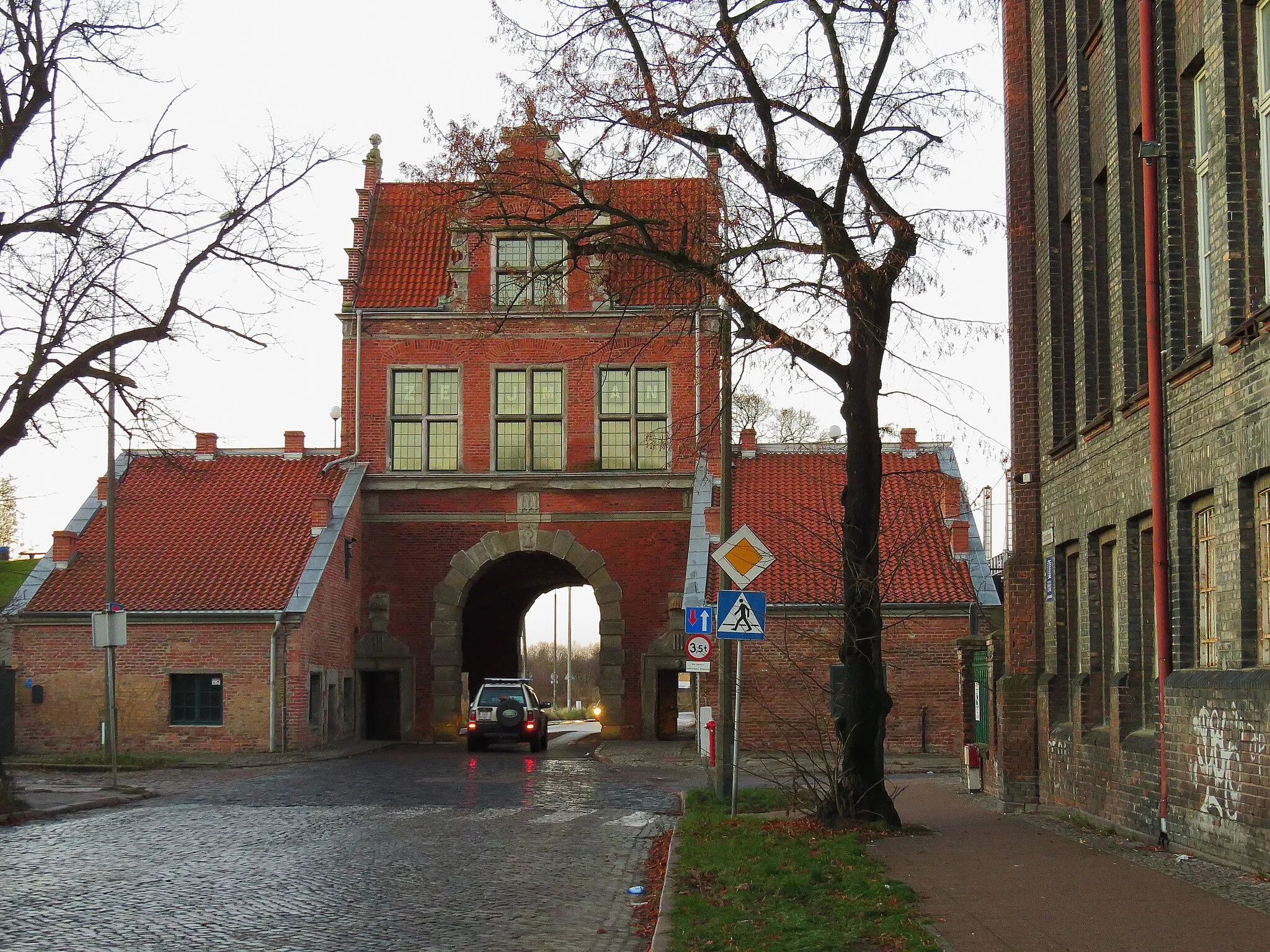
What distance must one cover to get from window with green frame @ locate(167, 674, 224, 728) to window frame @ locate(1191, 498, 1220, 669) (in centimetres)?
2558

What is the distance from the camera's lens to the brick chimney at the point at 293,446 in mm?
42906

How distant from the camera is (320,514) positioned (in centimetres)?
3828

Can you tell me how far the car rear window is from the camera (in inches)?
1458

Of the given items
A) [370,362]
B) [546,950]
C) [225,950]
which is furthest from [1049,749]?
[370,362]

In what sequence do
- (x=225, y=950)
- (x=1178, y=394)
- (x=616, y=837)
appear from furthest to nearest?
(x=616, y=837)
(x=1178, y=394)
(x=225, y=950)

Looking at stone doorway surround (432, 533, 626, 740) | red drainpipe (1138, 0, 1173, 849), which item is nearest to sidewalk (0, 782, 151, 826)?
red drainpipe (1138, 0, 1173, 849)

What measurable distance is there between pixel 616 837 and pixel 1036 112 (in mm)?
10761

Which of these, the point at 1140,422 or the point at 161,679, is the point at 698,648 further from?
the point at 161,679

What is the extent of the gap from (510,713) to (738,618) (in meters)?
20.3

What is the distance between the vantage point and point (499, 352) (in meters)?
41.7

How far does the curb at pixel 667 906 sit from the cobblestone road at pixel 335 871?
303 millimetres

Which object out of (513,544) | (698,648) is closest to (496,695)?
(513,544)

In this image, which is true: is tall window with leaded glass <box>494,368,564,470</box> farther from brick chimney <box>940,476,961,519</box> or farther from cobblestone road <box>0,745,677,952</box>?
cobblestone road <box>0,745,677,952</box>

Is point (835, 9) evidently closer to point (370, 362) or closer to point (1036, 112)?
point (1036, 112)
